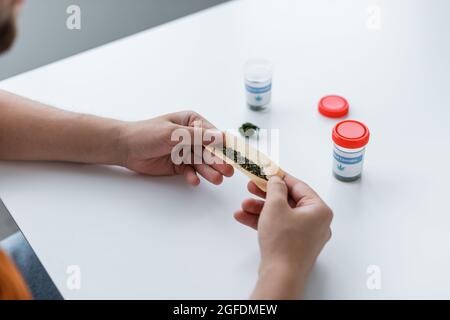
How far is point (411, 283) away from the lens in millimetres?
826

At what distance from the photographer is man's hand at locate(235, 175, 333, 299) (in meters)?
0.81

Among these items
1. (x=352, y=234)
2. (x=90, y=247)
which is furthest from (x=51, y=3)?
(x=352, y=234)

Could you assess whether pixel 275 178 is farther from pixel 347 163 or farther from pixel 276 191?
pixel 347 163

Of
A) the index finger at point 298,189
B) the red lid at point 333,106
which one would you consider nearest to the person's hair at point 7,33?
the index finger at point 298,189

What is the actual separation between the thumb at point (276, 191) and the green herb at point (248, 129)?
0.20 metres

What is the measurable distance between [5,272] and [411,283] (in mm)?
595

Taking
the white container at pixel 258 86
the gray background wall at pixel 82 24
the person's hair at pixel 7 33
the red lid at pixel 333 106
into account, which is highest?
the person's hair at pixel 7 33

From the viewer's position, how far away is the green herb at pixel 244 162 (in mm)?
947

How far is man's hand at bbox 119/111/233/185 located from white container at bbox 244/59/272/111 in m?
0.13

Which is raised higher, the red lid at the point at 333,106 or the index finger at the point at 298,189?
the red lid at the point at 333,106

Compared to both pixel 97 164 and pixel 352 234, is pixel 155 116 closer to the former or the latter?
pixel 97 164

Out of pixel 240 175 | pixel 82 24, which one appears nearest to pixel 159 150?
pixel 240 175

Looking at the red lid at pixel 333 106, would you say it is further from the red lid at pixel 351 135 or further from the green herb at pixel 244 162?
the green herb at pixel 244 162

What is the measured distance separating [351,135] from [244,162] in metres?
0.20
